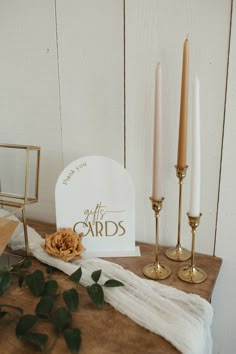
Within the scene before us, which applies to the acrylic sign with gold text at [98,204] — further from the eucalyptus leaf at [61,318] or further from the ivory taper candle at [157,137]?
the eucalyptus leaf at [61,318]

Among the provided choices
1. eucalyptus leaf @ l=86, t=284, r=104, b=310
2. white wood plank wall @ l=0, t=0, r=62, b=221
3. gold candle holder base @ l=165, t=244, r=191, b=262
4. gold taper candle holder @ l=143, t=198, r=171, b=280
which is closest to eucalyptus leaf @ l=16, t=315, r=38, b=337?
eucalyptus leaf @ l=86, t=284, r=104, b=310

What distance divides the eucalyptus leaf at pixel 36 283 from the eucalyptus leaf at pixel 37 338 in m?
0.11

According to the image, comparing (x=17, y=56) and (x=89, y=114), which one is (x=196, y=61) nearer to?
(x=89, y=114)

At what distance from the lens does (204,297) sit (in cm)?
62

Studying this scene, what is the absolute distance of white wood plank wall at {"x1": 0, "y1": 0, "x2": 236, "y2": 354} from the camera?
27.8 inches

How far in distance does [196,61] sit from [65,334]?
0.61 m

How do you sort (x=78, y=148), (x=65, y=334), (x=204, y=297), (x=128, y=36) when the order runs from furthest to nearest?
(x=78, y=148), (x=128, y=36), (x=204, y=297), (x=65, y=334)

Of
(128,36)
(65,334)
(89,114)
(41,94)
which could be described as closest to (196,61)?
(128,36)

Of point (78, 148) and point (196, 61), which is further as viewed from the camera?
point (78, 148)

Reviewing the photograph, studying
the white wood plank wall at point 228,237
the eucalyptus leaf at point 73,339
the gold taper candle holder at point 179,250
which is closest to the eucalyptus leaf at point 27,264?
the eucalyptus leaf at point 73,339

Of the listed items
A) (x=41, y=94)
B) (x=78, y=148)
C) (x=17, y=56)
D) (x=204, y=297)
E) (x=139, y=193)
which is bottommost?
(x=204, y=297)

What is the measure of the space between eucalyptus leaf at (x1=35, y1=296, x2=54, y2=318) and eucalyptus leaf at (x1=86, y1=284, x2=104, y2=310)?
0.07 metres

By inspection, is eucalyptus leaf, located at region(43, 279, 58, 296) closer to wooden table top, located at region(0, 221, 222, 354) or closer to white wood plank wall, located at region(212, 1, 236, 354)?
wooden table top, located at region(0, 221, 222, 354)

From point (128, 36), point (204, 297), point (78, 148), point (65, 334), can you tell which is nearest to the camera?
point (65, 334)
